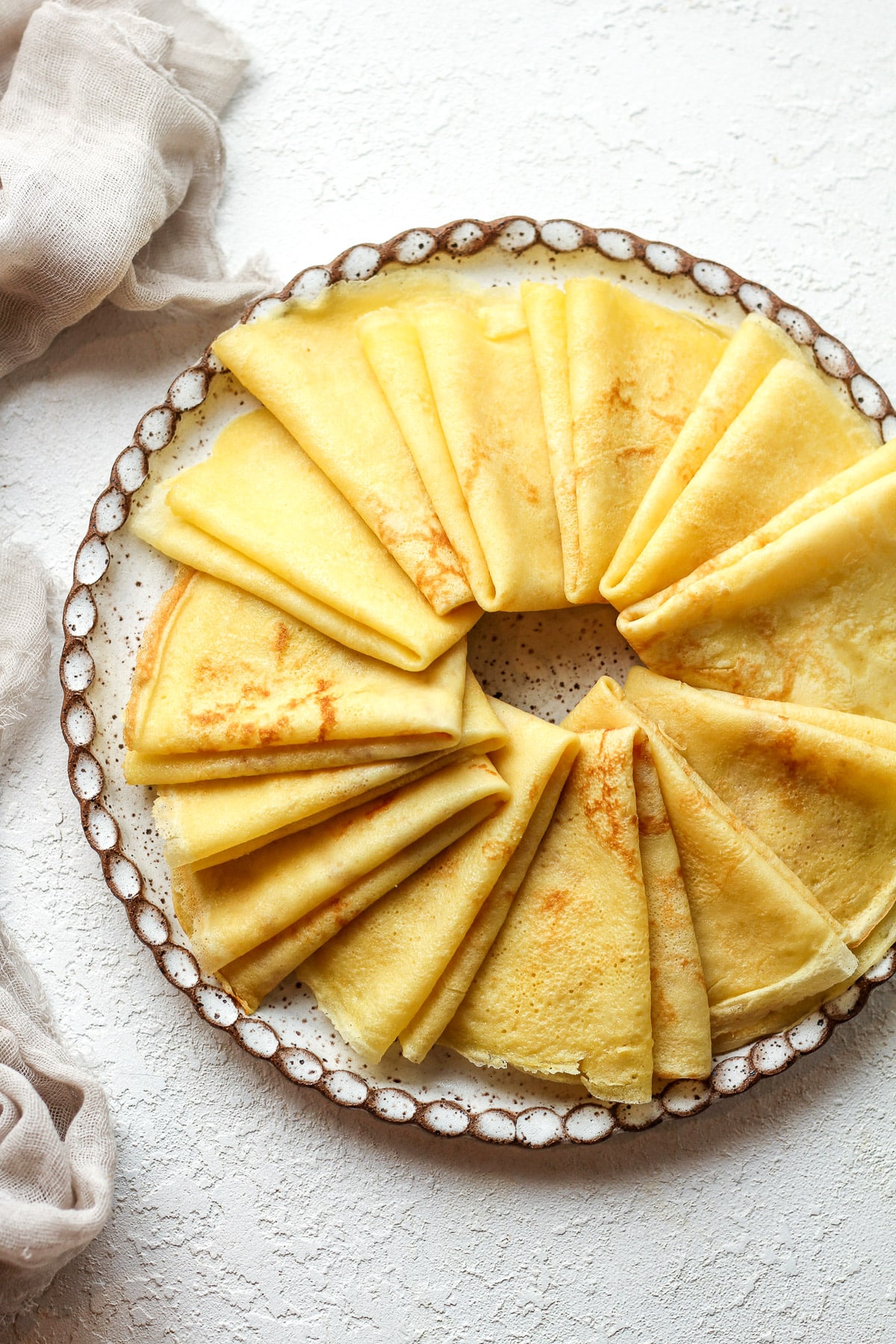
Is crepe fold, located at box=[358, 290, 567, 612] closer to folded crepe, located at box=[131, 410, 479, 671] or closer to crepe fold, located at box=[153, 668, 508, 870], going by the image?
folded crepe, located at box=[131, 410, 479, 671]

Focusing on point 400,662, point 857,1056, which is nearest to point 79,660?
point 400,662

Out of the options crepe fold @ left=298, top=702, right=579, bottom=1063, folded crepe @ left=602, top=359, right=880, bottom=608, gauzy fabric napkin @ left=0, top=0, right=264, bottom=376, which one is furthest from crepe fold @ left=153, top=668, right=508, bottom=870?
gauzy fabric napkin @ left=0, top=0, right=264, bottom=376

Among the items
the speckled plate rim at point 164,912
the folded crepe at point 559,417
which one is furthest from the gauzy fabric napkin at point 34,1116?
the folded crepe at point 559,417

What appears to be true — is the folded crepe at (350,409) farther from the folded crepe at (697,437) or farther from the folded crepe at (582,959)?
the folded crepe at (582,959)

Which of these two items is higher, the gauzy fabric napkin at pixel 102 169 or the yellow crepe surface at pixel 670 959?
the gauzy fabric napkin at pixel 102 169

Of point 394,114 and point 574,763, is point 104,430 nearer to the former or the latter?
point 394,114

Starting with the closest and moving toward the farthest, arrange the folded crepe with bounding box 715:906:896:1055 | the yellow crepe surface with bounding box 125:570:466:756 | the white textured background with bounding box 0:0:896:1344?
the yellow crepe surface with bounding box 125:570:466:756
the folded crepe with bounding box 715:906:896:1055
the white textured background with bounding box 0:0:896:1344
